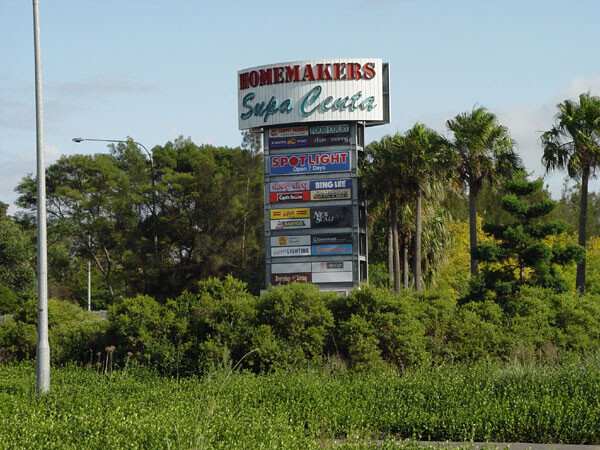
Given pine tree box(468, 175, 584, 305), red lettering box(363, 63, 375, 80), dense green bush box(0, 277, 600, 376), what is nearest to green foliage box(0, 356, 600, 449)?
dense green bush box(0, 277, 600, 376)

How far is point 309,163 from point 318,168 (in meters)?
0.52

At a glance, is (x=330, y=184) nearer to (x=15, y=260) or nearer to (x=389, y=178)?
(x=389, y=178)

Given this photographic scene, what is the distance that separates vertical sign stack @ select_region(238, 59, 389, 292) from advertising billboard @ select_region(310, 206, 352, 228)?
0.16ft

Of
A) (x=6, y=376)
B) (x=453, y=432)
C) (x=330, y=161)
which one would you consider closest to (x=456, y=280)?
(x=330, y=161)

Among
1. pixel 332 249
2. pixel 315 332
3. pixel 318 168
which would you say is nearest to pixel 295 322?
pixel 315 332

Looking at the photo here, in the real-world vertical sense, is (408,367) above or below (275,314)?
below

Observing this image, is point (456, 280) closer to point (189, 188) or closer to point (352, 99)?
point (352, 99)

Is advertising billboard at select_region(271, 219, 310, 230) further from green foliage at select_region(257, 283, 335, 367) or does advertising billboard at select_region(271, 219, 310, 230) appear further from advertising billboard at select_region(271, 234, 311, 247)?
green foliage at select_region(257, 283, 335, 367)

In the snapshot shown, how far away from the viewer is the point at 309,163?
39.1 m

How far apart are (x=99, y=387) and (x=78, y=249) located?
1891 inches

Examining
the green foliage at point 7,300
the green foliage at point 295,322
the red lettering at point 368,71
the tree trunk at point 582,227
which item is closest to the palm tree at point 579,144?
the tree trunk at point 582,227

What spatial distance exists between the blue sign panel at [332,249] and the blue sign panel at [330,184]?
9.49 ft

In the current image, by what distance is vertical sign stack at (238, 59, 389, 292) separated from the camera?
3866 cm

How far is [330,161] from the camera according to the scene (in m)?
39.0
